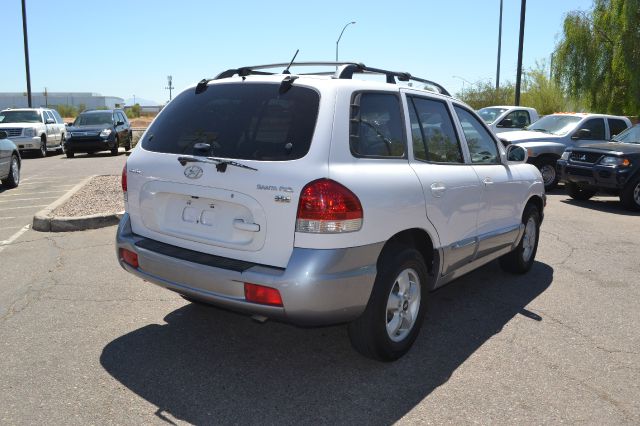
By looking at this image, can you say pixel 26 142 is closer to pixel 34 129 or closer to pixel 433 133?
pixel 34 129

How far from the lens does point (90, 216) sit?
26.0 ft

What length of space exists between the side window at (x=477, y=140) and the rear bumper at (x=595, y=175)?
6923mm

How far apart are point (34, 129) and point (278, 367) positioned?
1989 cm

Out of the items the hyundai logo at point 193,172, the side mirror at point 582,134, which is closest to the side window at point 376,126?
the hyundai logo at point 193,172

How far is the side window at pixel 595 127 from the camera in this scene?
14.2m

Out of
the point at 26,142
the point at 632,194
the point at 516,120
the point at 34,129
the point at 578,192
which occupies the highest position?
the point at 516,120

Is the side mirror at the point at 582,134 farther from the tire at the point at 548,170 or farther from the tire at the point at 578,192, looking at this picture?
the tire at the point at 578,192

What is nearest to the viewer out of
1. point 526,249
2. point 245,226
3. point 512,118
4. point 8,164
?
point 245,226

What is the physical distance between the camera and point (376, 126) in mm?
3871

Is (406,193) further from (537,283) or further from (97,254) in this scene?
(97,254)

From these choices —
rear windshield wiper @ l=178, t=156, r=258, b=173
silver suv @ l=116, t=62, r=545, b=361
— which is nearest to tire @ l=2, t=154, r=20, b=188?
silver suv @ l=116, t=62, r=545, b=361

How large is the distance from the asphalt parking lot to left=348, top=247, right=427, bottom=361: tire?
0.15 meters

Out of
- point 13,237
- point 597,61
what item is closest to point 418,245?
point 13,237

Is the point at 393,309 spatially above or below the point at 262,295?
below
